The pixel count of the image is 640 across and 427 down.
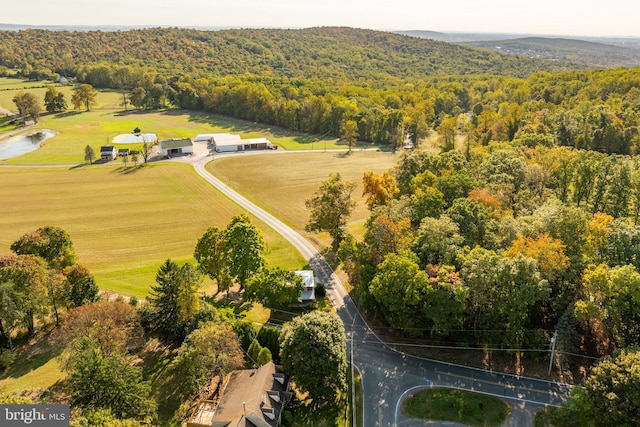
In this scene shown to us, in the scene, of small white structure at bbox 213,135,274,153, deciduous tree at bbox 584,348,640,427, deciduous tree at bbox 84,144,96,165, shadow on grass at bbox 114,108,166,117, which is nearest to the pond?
deciduous tree at bbox 84,144,96,165

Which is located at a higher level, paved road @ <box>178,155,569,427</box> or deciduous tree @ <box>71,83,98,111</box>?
deciduous tree @ <box>71,83,98,111</box>

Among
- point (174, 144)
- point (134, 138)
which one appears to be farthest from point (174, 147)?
point (134, 138)

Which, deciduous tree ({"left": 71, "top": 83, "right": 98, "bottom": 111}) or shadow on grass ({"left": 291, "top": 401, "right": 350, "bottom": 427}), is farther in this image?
deciduous tree ({"left": 71, "top": 83, "right": 98, "bottom": 111})

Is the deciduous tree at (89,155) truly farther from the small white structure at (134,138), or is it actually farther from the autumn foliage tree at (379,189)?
the autumn foliage tree at (379,189)

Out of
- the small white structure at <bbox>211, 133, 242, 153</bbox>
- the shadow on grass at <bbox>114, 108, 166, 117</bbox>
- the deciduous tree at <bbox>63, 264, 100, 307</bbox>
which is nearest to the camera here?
the deciduous tree at <bbox>63, 264, 100, 307</bbox>

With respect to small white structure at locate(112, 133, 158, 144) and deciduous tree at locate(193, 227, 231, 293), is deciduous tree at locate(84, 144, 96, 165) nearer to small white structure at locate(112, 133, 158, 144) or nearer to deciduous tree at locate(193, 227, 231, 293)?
small white structure at locate(112, 133, 158, 144)

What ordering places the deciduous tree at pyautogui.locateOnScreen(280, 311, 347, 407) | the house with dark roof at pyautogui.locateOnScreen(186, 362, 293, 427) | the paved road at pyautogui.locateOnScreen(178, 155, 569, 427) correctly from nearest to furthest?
the house with dark roof at pyautogui.locateOnScreen(186, 362, 293, 427) < the paved road at pyautogui.locateOnScreen(178, 155, 569, 427) < the deciduous tree at pyautogui.locateOnScreen(280, 311, 347, 407)

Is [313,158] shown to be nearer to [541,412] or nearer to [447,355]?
[447,355]

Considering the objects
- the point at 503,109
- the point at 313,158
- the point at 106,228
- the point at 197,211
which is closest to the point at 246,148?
the point at 313,158
